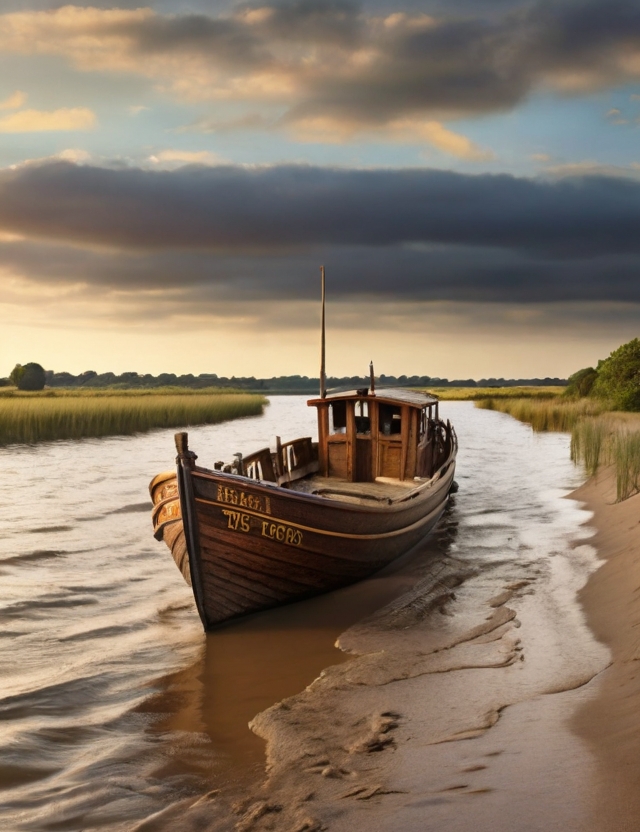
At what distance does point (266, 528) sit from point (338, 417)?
546 centimetres

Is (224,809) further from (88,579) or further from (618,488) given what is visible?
(618,488)

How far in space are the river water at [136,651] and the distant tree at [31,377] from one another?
2990 inches

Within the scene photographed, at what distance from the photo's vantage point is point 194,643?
857 centimetres

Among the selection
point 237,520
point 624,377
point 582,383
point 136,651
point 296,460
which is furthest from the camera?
point 582,383

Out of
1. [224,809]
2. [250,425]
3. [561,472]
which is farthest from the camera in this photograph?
[250,425]

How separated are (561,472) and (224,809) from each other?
19.1 metres

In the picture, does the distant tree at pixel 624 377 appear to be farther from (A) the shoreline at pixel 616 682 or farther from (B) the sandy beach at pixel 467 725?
(B) the sandy beach at pixel 467 725

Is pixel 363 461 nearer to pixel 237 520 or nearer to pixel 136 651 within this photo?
pixel 237 520

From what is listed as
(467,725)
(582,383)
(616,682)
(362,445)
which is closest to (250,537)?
(467,725)

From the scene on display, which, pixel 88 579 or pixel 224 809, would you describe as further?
pixel 88 579

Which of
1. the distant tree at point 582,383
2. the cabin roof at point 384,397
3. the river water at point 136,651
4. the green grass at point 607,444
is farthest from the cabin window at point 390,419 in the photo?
the distant tree at point 582,383

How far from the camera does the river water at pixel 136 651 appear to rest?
209 inches

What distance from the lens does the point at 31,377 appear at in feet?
299

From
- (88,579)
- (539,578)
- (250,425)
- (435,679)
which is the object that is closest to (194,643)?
(435,679)
